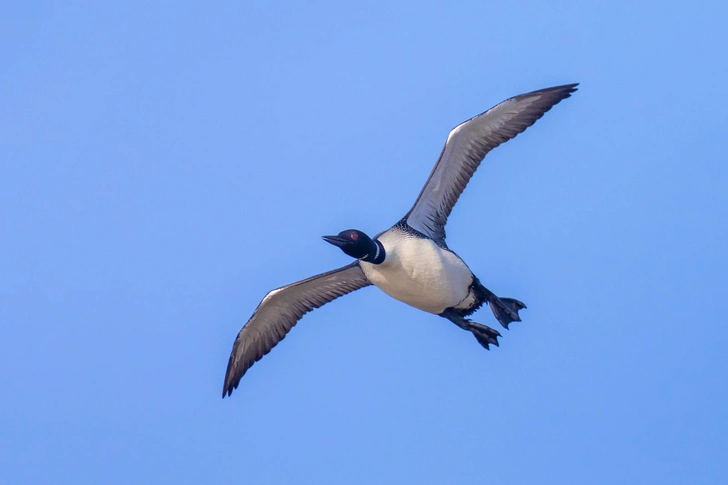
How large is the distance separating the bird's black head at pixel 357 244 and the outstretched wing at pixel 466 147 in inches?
42.2

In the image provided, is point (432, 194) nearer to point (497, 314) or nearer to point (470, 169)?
point (470, 169)

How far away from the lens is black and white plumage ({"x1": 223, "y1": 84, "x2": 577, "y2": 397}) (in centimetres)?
1345

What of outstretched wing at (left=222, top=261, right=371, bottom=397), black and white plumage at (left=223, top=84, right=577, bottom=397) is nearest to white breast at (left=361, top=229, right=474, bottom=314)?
black and white plumage at (left=223, top=84, right=577, bottom=397)

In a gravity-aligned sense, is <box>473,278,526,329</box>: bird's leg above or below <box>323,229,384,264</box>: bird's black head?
below

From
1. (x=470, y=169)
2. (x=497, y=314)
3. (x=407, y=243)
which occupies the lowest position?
(x=497, y=314)

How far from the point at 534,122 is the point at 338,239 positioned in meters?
3.03

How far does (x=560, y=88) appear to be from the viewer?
1371 cm

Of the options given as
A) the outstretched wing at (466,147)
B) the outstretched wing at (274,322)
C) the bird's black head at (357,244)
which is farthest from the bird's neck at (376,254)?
the outstretched wing at (274,322)

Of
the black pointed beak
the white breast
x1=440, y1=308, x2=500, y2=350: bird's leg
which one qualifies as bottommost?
x1=440, y1=308, x2=500, y2=350: bird's leg

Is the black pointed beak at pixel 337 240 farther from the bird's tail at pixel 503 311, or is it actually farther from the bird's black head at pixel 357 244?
the bird's tail at pixel 503 311

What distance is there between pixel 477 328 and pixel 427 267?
1417 millimetres

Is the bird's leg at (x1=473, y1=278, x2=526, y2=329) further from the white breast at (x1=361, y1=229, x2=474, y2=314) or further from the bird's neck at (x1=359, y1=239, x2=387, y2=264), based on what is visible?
the bird's neck at (x1=359, y1=239, x2=387, y2=264)

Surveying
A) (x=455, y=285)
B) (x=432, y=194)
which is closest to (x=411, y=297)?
(x=455, y=285)

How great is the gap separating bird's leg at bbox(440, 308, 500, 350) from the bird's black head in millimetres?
1580
